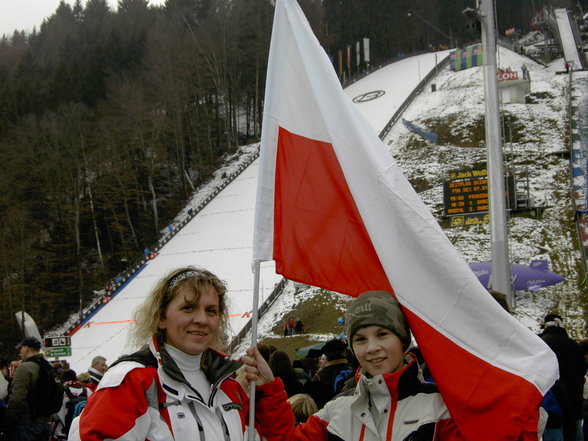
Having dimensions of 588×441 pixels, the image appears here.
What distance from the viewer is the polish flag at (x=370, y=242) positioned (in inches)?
140

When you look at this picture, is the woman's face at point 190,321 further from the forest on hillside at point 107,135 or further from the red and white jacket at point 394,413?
the forest on hillside at point 107,135

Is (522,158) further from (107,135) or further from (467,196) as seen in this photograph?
(107,135)

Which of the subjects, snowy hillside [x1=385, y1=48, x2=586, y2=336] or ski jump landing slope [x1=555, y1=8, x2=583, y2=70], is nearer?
snowy hillside [x1=385, y1=48, x2=586, y2=336]

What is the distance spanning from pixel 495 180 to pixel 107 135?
46.1 metres

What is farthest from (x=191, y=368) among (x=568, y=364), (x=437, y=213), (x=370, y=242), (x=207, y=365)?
(x=437, y=213)

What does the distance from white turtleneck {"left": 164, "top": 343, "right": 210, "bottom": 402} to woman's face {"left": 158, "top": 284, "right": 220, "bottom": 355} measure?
29mm

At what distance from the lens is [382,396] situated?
11.7 feet

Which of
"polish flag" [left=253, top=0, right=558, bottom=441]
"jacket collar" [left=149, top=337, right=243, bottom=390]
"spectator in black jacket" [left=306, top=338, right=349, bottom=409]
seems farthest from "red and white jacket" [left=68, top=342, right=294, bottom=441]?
"spectator in black jacket" [left=306, top=338, right=349, bottom=409]

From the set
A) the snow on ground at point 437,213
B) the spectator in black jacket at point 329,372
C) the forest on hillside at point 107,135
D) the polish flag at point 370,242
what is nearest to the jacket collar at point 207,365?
the polish flag at point 370,242

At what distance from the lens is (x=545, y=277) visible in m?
25.8

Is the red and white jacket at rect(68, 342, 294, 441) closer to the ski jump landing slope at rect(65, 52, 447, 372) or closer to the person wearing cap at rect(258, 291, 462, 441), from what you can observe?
the person wearing cap at rect(258, 291, 462, 441)

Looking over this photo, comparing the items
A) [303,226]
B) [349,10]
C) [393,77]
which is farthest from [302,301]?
[349,10]

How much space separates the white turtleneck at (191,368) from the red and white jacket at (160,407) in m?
0.04

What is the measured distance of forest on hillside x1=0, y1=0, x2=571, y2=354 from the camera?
4503 centimetres
